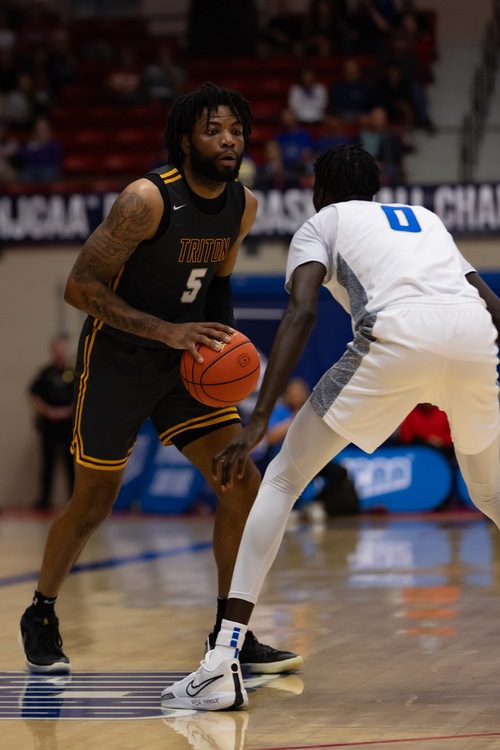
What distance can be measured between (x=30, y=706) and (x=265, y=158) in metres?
11.8

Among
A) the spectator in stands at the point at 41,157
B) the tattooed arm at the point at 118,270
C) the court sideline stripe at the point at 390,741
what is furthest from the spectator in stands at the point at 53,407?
the court sideline stripe at the point at 390,741

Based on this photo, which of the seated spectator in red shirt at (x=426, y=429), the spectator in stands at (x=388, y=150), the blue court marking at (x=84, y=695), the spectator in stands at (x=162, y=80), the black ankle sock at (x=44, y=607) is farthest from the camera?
the spectator in stands at (x=162, y=80)

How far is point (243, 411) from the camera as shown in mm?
12922

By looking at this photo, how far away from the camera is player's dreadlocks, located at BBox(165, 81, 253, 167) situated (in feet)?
14.6

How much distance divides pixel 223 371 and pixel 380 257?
718 mm

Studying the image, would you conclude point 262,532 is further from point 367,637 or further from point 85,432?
point 367,637

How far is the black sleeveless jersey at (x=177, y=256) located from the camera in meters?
4.56

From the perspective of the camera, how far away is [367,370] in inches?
153

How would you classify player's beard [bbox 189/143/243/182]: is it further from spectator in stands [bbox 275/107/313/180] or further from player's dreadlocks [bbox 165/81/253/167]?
spectator in stands [bbox 275/107/313/180]

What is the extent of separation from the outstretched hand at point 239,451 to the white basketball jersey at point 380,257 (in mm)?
509

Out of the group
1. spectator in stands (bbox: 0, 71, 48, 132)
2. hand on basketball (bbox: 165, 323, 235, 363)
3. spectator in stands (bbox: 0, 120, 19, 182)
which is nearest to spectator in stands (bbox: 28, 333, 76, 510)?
spectator in stands (bbox: 0, 120, 19, 182)

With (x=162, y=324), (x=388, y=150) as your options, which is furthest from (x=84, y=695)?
(x=388, y=150)

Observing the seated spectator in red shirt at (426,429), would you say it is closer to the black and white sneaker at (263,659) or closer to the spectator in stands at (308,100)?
the spectator in stands at (308,100)

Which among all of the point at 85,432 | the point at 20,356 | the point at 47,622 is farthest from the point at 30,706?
the point at 20,356
